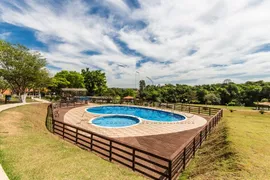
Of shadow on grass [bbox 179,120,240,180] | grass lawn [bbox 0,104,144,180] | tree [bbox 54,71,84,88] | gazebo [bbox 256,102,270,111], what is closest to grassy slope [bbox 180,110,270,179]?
shadow on grass [bbox 179,120,240,180]

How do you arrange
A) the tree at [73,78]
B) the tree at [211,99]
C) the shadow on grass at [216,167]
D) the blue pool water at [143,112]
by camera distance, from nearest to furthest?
the shadow on grass at [216,167], the blue pool water at [143,112], the tree at [211,99], the tree at [73,78]

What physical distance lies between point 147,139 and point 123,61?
62.5 ft

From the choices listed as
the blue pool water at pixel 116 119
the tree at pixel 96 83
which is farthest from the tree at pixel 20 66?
the tree at pixel 96 83

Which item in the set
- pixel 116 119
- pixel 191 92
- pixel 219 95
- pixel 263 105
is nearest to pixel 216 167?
pixel 116 119

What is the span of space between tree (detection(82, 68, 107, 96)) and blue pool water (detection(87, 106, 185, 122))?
17.3m

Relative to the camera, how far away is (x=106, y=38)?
1719 cm

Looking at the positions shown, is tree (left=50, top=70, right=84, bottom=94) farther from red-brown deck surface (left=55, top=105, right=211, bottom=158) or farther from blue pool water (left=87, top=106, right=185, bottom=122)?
red-brown deck surface (left=55, top=105, right=211, bottom=158)

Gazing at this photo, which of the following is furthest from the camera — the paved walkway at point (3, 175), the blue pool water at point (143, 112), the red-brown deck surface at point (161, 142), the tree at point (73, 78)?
the tree at point (73, 78)

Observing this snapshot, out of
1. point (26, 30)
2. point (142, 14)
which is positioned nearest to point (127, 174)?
point (142, 14)

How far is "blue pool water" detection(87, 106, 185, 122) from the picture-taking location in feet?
52.2

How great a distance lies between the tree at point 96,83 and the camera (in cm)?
3797

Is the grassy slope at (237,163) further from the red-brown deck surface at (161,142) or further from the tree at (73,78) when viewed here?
the tree at (73,78)

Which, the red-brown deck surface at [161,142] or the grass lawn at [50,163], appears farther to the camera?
the red-brown deck surface at [161,142]

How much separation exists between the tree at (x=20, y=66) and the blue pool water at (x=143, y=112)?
8919mm
